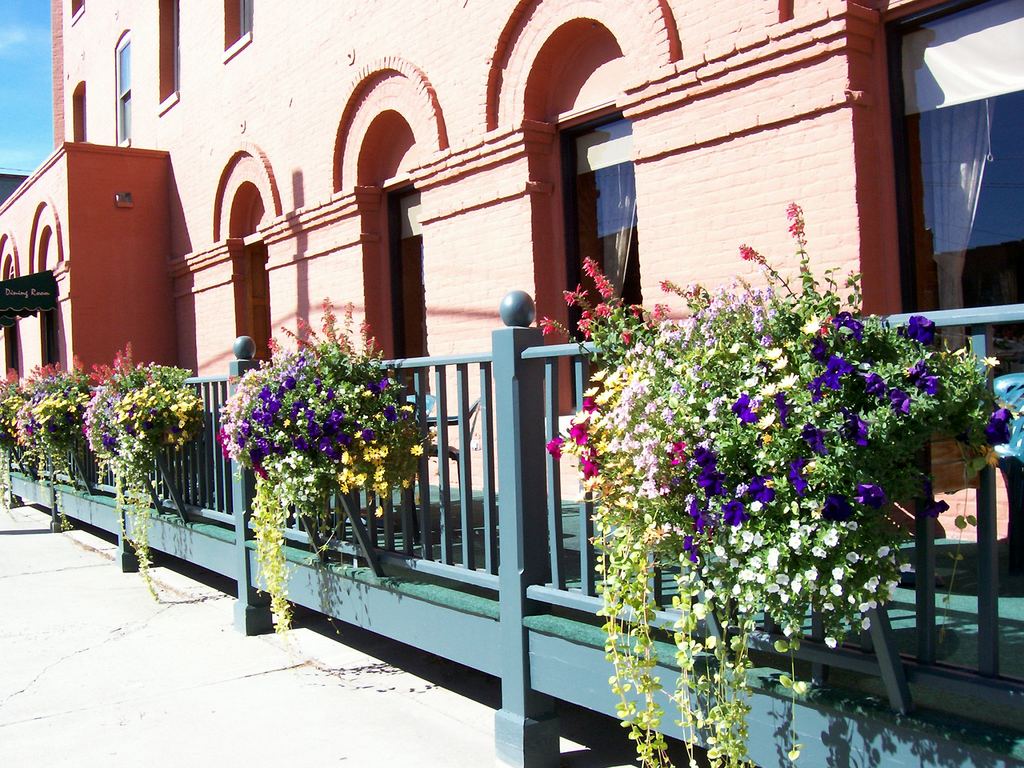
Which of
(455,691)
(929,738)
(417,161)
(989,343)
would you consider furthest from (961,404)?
(417,161)

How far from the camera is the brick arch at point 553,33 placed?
19.9 feet

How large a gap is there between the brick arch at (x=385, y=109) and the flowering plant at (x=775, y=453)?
228 inches

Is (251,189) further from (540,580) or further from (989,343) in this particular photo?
(989,343)

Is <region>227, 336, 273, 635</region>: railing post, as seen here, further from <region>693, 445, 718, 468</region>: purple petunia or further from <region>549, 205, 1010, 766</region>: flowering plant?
<region>693, 445, 718, 468</region>: purple petunia

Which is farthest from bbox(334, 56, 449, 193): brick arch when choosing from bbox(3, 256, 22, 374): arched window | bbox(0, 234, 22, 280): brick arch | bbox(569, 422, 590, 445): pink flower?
bbox(3, 256, 22, 374): arched window

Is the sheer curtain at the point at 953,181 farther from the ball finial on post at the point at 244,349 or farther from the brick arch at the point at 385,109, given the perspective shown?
the brick arch at the point at 385,109

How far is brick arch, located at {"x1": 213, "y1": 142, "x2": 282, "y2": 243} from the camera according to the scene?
421 inches

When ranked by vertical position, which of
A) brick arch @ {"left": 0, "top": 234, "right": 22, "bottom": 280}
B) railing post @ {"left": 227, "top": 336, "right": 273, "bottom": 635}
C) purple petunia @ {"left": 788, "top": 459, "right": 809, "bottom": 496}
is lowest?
railing post @ {"left": 227, "top": 336, "right": 273, "bottom": 635}

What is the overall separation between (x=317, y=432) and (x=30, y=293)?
1180cm

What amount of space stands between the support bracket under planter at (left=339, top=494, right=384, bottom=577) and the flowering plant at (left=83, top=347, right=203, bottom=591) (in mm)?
2410

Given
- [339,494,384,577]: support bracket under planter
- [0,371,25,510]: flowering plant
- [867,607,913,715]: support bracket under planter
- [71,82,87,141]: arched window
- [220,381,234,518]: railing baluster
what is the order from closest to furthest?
[867,607,913,715]: support bracket under planter → [339,494,384,577]: support bracket under planter → [220,381,234,518]: railing baluster → [0,371,25,510]: flowering plant → [71,82,87,141]: arched window

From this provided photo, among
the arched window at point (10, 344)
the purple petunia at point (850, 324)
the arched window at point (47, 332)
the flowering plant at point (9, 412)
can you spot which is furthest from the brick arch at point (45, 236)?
the purple petunia at point (850, 324)

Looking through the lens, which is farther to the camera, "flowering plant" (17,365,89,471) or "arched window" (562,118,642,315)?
"flowering plant" (17,365,89,471)

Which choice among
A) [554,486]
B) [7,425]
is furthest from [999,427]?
[7,425]
